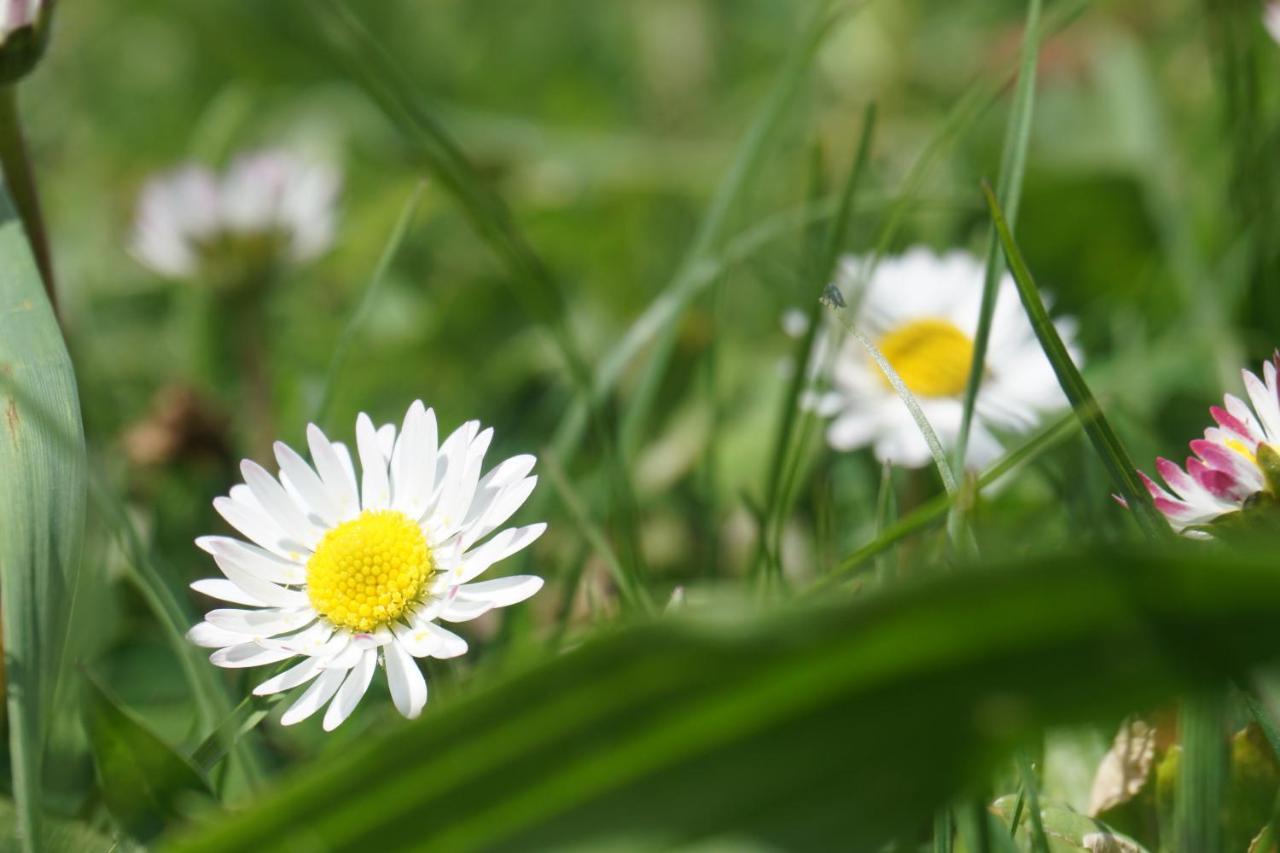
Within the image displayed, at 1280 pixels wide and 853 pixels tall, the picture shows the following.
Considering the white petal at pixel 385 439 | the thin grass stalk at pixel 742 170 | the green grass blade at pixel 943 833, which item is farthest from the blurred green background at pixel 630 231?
the green grass blade at pixel 943 833

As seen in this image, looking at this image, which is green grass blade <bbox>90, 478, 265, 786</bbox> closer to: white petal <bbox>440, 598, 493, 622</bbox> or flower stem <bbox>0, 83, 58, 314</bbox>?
white petal <bbox>440, 598, 493, 622</bbox>

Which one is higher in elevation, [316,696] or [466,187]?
[466,187]

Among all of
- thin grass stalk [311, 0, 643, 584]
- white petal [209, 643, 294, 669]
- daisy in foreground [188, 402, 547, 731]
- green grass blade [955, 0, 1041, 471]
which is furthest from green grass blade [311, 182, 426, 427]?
green grass blade [955, 0, 1041, 471]

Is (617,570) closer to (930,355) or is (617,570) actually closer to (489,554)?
(489,554)

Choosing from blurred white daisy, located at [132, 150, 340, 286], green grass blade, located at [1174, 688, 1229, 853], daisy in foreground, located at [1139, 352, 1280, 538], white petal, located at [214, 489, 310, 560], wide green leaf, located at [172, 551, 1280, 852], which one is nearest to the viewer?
wide green leaf, located at [172, 551, 1280, 852]

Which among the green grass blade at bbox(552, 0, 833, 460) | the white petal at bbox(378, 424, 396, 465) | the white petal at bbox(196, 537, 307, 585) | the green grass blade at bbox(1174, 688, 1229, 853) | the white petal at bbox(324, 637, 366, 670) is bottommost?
the green grass blade at bbox(1174, 688, 1229, 853)

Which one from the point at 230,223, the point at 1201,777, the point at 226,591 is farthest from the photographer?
the point at 230,223

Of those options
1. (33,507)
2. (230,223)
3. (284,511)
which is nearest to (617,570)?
(284,511)
